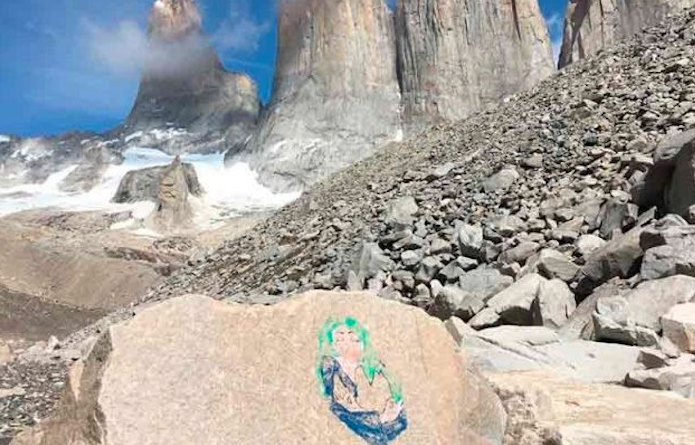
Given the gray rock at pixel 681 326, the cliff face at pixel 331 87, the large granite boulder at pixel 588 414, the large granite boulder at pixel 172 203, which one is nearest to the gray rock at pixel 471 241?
the gray rock at pixel 681 326

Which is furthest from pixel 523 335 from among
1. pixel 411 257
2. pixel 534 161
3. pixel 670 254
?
pixel 534 161

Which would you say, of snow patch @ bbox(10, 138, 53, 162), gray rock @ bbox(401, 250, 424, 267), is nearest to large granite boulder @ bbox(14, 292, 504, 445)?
gray rock @ bbox(401, 250, 424, 267)

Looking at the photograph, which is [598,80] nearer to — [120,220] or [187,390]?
[187,390]

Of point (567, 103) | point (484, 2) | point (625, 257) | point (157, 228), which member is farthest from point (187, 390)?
point (484, 2)

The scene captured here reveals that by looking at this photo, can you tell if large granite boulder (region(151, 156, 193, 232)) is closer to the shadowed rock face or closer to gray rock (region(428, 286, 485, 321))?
the shadowed rock face

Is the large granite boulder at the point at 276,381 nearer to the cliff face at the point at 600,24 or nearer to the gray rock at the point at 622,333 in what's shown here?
the gray rock at the point at 622,333
